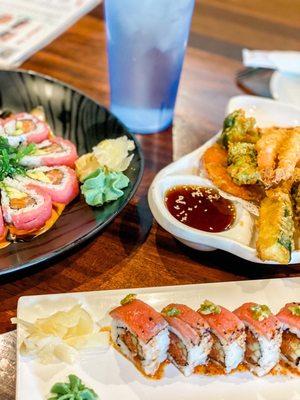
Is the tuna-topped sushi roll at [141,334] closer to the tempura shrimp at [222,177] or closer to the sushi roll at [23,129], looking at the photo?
the tempura shrimp at [222,177]

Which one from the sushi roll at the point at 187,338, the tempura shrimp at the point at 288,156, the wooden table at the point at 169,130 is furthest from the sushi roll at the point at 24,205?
the tempura shrimp at the point at 288,156

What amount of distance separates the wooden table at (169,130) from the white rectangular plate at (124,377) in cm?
9

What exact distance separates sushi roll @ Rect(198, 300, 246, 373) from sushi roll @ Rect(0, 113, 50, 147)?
2.70 ft

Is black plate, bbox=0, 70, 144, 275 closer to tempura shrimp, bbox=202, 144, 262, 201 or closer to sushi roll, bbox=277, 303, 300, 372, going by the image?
tempura shrimp, bbox=202, 144, 262, 201

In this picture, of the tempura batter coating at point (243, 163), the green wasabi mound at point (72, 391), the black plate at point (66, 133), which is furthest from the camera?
the tempura batter coating at point (243, 163)

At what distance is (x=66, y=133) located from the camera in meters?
1.91

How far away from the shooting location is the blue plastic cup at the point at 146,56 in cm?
176

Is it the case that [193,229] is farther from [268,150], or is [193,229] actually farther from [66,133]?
[66,133]

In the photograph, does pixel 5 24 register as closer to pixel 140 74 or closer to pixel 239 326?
pixel 140 74

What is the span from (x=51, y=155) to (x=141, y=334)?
71cm

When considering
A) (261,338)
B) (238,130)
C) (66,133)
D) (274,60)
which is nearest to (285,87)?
(274,60)

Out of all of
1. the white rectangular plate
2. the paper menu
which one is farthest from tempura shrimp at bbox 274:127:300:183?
the paper menu

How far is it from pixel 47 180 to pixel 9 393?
63 centimetres

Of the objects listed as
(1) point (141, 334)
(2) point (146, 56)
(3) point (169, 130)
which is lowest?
(3) point (169, 130)
